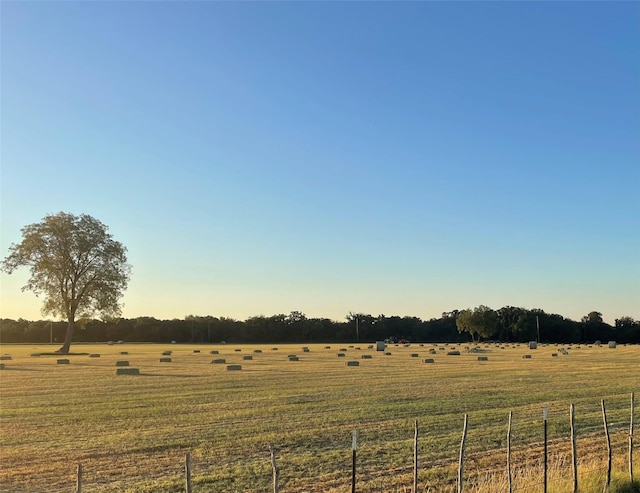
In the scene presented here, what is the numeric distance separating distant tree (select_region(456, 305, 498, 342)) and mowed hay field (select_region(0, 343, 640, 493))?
100m

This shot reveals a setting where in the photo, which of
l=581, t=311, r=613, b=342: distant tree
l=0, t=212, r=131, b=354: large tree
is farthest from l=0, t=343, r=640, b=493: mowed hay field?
l=581, t=311, r=613, b=342: distant tree

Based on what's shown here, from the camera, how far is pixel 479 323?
125 m

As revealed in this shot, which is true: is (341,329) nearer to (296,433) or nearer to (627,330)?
(627,330)

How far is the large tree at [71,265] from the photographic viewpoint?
61.7 meters

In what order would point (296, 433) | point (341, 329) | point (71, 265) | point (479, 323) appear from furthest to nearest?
point (341, 329) → point (479, 323) → point (71, 265) → point (296, 433)

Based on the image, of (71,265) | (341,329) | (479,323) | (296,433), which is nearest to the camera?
(296,433)

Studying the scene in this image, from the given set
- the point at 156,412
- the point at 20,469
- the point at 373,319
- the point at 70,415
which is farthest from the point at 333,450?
the point at 373,319

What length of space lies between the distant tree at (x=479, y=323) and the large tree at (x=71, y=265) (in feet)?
264

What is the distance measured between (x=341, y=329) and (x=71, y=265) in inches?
3285

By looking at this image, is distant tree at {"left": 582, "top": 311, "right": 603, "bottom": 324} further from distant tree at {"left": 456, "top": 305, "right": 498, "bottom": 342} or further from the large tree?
the large tree

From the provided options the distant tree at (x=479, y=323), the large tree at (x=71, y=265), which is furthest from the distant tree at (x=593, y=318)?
the large tree at (x=71, y=265)

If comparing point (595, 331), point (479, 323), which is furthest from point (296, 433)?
point (595, 331)

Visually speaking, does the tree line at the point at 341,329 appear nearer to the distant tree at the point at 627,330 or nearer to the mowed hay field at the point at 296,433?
the distant tree at the point at 627,330

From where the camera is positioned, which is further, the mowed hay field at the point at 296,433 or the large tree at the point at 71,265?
the large tree at the point at 71,265
